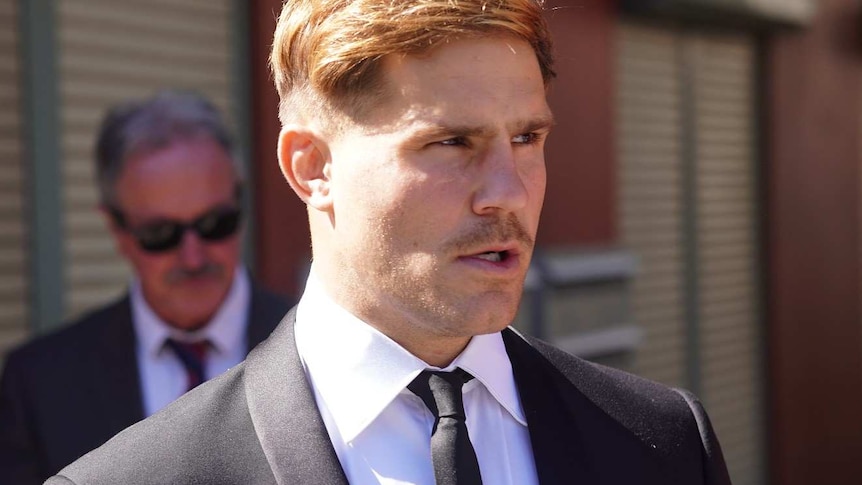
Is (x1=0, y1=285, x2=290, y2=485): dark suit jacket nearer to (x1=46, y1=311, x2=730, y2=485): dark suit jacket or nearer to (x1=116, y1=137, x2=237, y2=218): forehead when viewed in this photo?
(x1=116, y1=137, x2=237, y2=218): forehead

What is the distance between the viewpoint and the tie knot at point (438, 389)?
1763 mm

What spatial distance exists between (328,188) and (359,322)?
0.74ft

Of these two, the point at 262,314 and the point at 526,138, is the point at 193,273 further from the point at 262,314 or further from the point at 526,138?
the point at 526,138

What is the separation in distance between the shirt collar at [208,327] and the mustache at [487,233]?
159 centimetres

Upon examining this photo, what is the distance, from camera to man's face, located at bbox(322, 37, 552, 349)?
1705 mm

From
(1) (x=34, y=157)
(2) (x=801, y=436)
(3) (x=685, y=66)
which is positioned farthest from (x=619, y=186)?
(1) (x=34, y=157)

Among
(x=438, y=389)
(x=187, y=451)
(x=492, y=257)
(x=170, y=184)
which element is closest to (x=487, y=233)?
(x=492, y=257)

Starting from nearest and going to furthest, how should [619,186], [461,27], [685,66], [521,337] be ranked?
[461,27] → [521,337] → [619,186] → [685,66]

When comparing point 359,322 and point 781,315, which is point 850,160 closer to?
point 781,315

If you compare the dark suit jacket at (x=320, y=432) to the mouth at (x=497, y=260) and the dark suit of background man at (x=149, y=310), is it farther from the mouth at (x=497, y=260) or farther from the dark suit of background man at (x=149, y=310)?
the dark suit of background man at (x=149, y=310)

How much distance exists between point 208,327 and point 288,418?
148cm

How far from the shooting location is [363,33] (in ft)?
5.61

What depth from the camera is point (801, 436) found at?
8.74 m

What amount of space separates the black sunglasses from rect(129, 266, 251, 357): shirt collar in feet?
0.45
